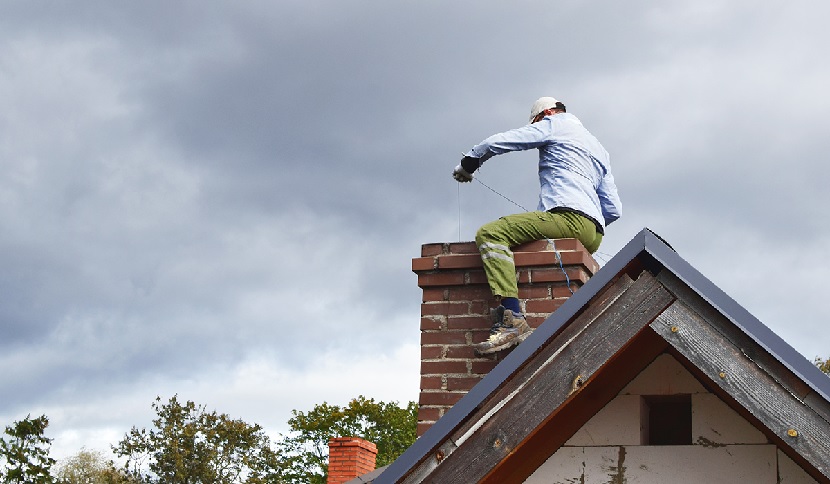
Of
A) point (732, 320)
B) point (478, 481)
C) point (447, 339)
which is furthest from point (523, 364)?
point (447, 339)

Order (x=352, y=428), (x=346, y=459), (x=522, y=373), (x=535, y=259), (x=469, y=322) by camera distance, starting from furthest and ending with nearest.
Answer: (x=352, y=428), (x=346, y=459), (x=469, y=322), (x=535, y=259), (x=522, y=373)

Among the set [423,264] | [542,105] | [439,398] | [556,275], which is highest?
[542,105]

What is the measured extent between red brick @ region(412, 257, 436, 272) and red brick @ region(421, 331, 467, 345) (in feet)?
1.25

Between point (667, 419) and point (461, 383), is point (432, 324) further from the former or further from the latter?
A: point (667, 419)

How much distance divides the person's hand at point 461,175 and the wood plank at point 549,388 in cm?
259

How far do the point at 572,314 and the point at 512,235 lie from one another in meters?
2.19

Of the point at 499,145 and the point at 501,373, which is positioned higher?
the point at 499,145

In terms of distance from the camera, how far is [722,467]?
144 inches

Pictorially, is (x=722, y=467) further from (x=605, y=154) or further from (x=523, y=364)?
(x=605, y=154)

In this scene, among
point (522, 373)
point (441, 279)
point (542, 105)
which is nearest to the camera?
point (522, 373)

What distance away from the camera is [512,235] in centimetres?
556

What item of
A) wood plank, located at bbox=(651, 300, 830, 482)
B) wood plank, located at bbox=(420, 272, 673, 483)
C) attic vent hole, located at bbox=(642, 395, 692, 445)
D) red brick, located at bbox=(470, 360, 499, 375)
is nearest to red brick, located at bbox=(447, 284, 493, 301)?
red brick, located at bbox=(470, 360, 499, 375)

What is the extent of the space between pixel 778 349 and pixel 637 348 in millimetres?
683

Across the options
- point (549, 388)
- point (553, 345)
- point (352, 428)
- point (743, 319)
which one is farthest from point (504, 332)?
point (352, 428)
